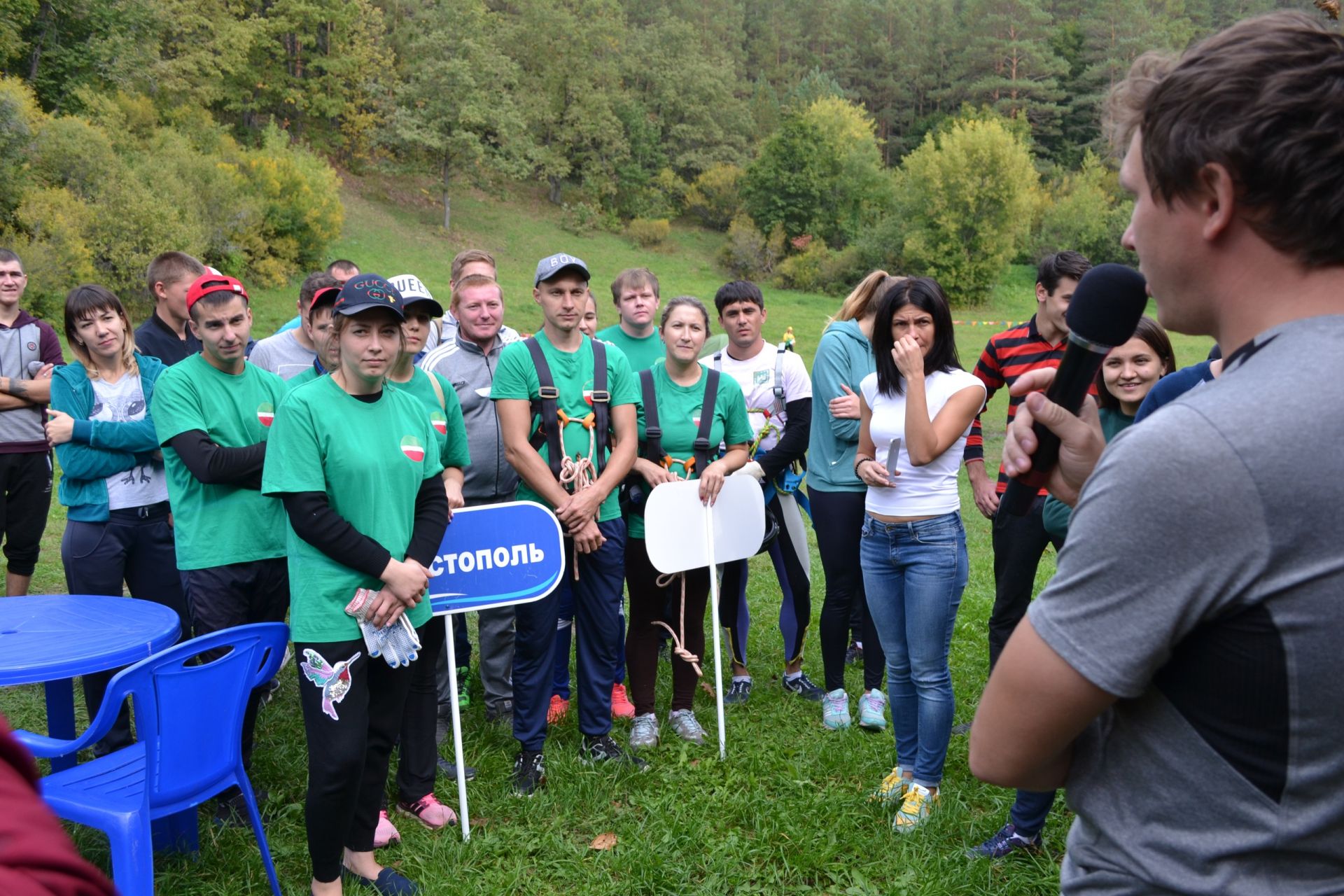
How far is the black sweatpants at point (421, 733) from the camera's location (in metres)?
4.15

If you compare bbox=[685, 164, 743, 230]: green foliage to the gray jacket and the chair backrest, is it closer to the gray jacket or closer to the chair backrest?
the gray jacket

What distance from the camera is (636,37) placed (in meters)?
67.8

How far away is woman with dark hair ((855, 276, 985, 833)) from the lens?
13.0 ft

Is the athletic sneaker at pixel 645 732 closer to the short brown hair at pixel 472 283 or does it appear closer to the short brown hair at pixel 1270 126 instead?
the short brown hair at pixel 472 283

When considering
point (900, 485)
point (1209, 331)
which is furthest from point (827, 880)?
point (1209, 331)

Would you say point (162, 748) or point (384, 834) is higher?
point (162, 748)

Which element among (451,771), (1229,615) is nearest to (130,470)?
(451,771)

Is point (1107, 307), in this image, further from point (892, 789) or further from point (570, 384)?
point (570, 384)

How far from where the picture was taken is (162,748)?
3145 millimetres

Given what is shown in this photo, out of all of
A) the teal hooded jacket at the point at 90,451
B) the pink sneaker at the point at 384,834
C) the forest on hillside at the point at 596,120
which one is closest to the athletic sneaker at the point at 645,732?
the pink sneaker at the point at 384,834

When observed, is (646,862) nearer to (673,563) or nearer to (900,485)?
(673,563)

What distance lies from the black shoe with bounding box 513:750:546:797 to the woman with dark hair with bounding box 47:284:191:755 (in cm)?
189

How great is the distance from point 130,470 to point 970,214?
169 ft

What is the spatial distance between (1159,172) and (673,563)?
12.7 ft
